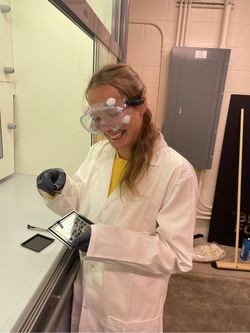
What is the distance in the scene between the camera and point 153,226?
2.79 feet

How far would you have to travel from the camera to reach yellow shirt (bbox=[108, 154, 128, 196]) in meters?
0.93

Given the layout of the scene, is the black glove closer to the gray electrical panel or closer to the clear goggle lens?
the clear goggle lens

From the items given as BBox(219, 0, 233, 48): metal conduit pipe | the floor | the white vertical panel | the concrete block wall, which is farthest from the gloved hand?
BBox(219, 0, 233, 48): metal conduit pipe

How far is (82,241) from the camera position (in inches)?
29.4

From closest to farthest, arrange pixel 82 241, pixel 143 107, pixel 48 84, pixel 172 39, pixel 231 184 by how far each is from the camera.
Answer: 1. pixel 82 241
2. pixel 143 107
3. pixel 48 84
4. pixel 172 39
5. pixel 231 184

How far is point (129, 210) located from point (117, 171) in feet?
0.55

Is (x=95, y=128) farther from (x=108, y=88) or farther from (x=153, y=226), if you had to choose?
(x=153, y=226)

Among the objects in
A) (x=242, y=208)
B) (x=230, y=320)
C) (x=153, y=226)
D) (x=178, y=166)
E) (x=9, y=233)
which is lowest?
(x=230, y=320)

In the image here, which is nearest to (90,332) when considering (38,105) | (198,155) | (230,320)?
(38,105)

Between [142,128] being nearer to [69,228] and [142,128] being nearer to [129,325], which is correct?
[69,228]

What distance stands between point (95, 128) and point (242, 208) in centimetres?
210

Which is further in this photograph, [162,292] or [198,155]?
[198,155]

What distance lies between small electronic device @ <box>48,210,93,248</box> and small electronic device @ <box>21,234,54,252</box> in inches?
6.0

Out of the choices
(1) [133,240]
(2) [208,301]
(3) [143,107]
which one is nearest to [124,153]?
(3) [143,107]
